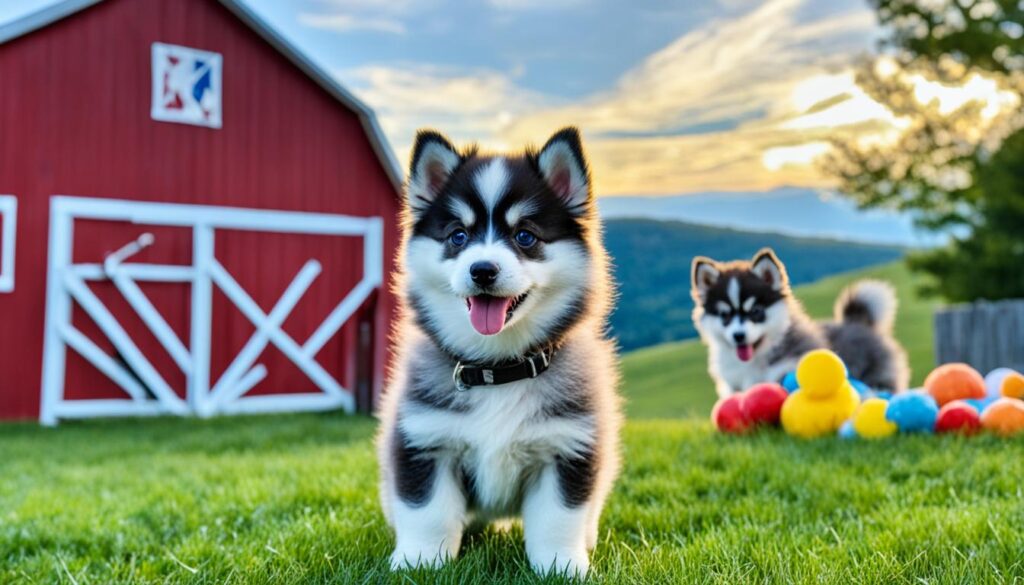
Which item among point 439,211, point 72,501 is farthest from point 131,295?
point 439,211

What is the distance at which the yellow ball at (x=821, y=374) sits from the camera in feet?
19.2

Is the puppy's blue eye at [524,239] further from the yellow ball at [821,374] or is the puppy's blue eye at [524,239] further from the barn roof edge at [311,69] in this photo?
the barn roof edge at [311,69]

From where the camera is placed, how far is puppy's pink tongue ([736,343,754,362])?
22.4ft

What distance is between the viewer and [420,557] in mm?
2990

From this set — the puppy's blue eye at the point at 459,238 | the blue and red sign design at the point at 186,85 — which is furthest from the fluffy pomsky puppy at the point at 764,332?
the blue and red sign design at the point at 186,85

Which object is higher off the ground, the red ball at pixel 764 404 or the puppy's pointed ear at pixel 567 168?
the puppy's pointed ear at pixel 567 168

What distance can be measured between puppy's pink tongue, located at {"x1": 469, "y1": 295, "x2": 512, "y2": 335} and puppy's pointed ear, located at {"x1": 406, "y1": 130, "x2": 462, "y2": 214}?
1.68 feet

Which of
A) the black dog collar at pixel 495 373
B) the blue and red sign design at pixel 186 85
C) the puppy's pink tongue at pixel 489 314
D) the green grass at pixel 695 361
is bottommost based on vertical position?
the green grass at pixel 695 361

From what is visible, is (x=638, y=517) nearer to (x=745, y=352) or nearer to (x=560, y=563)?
(x=560, y=563)

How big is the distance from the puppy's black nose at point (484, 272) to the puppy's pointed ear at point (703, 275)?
3.88 meters

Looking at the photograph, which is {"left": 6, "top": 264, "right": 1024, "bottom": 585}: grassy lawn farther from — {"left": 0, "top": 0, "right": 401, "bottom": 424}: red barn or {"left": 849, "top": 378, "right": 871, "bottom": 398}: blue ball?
{"left": 0, "top": 0, "right": 401, "bottom": 424}: red barn

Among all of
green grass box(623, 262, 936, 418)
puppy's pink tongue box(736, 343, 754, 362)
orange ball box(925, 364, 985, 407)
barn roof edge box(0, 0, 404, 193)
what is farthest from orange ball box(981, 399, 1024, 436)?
green grass box(623, 262, 936, 418)

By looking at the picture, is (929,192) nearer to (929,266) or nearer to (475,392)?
(929,266)

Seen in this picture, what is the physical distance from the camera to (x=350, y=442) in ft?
25.9
